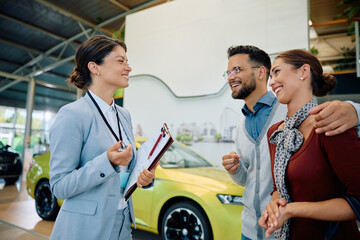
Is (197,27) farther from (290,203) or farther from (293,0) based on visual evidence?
(290,203)

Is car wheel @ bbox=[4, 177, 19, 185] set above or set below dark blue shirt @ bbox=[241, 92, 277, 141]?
below

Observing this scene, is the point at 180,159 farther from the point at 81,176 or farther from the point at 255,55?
Answer: the point at 81,176

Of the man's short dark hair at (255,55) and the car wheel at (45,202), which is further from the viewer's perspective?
the car wheel at (45,202)

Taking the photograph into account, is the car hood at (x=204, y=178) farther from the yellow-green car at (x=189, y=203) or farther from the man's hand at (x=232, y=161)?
the man's hand at (x=232, y=161)

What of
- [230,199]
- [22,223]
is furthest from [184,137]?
[22,223]

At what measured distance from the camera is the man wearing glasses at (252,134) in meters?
1.38

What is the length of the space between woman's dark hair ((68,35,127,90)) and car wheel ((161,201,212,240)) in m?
1.85

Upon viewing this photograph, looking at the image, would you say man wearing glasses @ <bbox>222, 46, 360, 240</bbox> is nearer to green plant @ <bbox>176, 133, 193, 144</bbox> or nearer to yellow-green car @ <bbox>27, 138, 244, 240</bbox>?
yellow-green car @ <bbox>27, 138, 244, 240</bbox>

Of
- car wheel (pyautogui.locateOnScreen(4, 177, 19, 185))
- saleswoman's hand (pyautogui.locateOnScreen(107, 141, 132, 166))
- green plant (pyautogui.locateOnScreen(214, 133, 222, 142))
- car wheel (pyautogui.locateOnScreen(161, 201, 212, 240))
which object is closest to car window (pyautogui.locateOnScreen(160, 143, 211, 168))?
car wheel (pyautogui.locateOnScreen(161, 201, 212, 240))

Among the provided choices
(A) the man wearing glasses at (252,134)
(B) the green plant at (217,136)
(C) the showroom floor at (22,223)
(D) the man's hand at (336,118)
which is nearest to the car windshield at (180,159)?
(C) the showroom floor at (22,223)

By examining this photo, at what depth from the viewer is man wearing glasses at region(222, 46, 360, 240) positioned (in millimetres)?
1385

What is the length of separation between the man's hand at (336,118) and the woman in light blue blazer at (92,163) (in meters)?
0.73

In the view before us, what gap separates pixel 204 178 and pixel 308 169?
2.07m

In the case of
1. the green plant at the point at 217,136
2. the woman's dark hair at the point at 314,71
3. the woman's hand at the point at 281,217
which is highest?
the woman's dark hair at the point at 314,71
